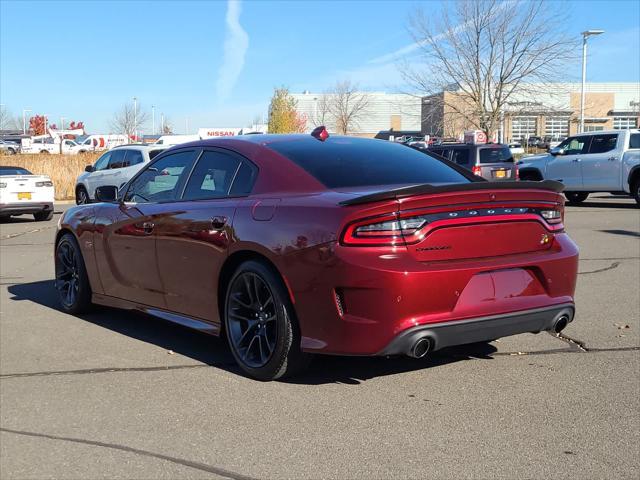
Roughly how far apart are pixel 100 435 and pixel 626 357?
3601 mm

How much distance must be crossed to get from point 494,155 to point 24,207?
12.0m

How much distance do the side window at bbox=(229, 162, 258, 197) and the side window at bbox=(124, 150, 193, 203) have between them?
684 mm

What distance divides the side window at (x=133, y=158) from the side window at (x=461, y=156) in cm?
806

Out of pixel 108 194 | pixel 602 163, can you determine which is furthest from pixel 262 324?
pixel 602 163

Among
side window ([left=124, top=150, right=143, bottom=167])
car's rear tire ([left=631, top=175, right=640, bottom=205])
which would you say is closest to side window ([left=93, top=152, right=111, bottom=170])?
side window ([left=124, top=150, right=143, bottom=167])

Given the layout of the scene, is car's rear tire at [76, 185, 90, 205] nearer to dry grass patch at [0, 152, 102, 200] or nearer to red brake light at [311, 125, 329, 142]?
dry grass patch at [0, 152, 102, 200]

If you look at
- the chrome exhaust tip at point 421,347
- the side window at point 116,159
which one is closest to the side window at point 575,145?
the side window at point 116,159

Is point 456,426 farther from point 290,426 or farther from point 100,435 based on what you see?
point 100,435

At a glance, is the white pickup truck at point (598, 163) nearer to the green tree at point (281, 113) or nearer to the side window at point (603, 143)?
the side window at point (603, 143)

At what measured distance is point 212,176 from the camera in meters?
5.46

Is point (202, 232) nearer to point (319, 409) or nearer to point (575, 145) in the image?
point (319, 409)

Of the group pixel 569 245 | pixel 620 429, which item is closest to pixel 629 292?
pixel 569 245

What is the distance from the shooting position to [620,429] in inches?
157

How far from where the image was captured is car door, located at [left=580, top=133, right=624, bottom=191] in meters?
18.9
